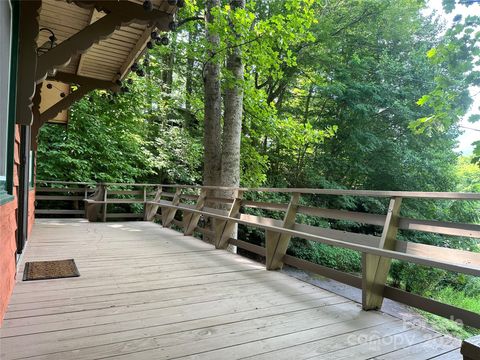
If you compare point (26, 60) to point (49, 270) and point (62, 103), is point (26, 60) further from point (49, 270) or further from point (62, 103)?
point (62, 103)

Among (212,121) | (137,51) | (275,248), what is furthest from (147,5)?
(212,121)

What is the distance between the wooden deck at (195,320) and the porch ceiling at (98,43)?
2132mm

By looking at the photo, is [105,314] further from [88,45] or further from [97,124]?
[97,124]

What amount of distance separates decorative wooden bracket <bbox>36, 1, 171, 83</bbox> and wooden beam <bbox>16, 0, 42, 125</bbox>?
0.20 metres

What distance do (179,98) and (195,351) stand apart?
11.4 meters

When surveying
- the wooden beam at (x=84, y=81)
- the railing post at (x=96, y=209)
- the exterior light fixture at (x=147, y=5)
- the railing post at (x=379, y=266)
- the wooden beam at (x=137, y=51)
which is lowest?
the railing post at (x=96, y=209)

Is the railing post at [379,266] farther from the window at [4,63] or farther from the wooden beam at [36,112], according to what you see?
the wooden beam at [36,112]

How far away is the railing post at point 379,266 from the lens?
2.50 meters

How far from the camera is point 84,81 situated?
5551mm

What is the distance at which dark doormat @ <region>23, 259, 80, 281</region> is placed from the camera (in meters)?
3.20

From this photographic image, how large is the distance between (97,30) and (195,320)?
8.12 feet

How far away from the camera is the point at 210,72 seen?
6.46 meters

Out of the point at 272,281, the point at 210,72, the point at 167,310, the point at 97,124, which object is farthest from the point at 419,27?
the point at 167,310

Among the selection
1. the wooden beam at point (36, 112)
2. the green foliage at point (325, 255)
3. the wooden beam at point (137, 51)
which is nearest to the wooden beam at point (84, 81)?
the wooden beam at point (36, 112)
